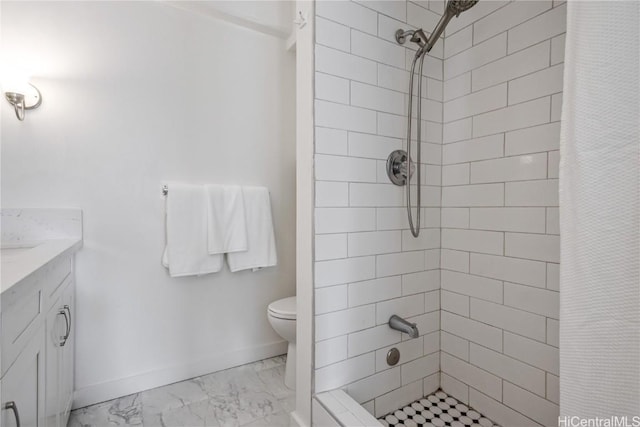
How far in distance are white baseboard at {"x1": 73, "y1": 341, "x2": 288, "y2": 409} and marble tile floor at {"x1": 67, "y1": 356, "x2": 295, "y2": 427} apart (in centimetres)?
3

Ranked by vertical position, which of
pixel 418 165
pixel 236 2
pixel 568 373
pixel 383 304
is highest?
pixel 236 2

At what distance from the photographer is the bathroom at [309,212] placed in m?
1.22

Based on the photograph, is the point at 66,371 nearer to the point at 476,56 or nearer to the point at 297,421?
the point at 297,421

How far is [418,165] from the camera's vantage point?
56.9 inches

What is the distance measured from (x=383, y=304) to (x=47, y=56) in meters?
2.07

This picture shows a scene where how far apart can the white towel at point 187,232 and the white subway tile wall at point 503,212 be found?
139 centimetres

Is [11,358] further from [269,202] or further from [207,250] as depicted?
[269,202]

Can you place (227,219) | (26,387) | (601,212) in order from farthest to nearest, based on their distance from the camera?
(227,219), (26,387), (601,212)

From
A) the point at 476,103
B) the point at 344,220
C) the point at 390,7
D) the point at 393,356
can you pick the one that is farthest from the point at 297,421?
the point at 390,7

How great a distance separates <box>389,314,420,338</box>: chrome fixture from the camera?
51.2 inches

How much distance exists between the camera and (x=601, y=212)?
556 mm

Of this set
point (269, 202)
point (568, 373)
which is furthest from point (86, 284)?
point (568, 373)

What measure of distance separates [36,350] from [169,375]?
1160 millimetres

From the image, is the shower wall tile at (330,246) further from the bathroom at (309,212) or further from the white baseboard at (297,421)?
the white baseboard at (297,421)
